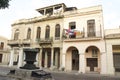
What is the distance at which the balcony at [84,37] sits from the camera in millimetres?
19659

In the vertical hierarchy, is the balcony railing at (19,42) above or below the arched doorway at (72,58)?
above

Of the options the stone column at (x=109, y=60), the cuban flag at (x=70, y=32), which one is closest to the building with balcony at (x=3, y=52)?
the cuban flag at (x=70, y=32)

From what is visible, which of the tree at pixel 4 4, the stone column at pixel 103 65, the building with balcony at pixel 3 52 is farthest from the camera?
the building with balcony at pixel 3 52

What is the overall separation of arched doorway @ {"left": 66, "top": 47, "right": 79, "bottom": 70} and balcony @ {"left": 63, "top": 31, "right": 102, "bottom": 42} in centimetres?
191

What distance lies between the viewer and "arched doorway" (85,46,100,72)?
20422mm

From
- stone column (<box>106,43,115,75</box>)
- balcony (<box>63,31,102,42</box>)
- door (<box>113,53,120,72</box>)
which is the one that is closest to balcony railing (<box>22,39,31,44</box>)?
balcony (<box>63,31,102,42</box>)

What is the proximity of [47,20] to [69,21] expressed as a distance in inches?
182

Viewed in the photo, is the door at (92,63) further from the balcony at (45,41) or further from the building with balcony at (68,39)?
the balcony at (45,41)

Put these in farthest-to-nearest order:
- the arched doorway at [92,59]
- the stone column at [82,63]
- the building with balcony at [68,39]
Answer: the arched doorway at [92,59] → the building with balcony at [68,39] → the stone column at [82,63]

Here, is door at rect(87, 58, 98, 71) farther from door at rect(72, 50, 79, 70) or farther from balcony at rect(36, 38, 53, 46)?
balcony at rect(36, 38, 53, 46)

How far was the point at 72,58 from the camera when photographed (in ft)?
74.0

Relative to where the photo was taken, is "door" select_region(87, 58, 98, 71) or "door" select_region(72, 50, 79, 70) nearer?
"door" select_region(87, 58, 98, 71)

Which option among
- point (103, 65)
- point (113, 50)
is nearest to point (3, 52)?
point (103, 65)

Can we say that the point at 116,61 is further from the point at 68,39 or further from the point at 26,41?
the point at 26,41
